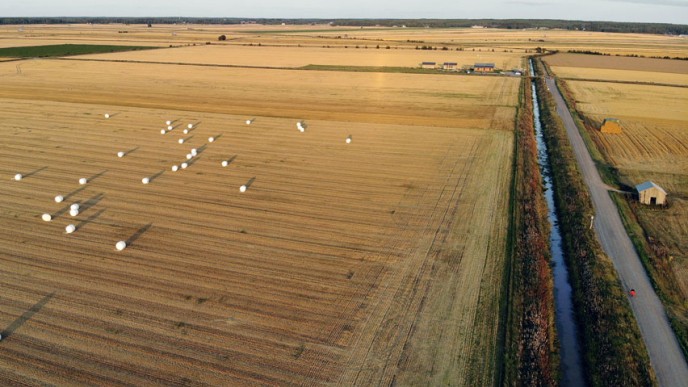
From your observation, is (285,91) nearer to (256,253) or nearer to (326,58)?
(256,253)

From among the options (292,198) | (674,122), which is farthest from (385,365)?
(674,122)

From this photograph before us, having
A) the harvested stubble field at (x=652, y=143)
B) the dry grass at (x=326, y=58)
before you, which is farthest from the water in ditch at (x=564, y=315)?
the dry grass at (x=326, y=58)

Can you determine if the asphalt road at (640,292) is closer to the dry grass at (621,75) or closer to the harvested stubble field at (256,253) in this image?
the harvested stubble field at (256,253)

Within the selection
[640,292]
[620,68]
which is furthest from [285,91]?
[620,68]

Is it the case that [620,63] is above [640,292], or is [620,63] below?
above

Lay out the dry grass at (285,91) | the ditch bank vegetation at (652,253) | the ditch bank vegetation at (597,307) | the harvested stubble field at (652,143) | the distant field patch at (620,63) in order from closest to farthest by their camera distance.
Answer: the ditch bank vegetation at (597,307), the ditch bank vegetation at (652,253), the harvested stubble field at (652,143), the dry grass at (285,91), the distant field patch at (620,63)

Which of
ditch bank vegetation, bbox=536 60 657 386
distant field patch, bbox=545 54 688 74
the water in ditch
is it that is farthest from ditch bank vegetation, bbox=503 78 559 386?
distant field patch, bbox=545 54 688 74
